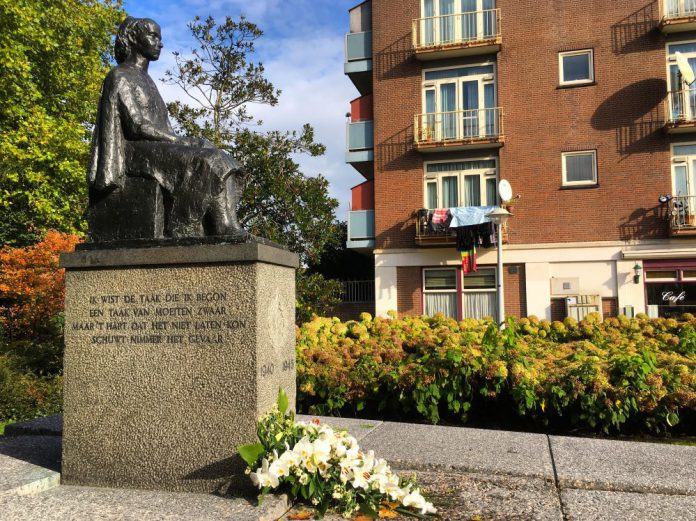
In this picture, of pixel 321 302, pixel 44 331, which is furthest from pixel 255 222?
pixel 44 331

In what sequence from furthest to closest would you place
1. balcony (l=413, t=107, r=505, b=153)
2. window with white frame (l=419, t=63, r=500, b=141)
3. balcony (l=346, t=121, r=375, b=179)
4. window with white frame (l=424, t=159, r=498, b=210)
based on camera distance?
balcony (l=346, t=121, r=375, b=179)
window with white frame (l=424, t=159, r=498, b=210)
window with white frame (l=419, t=63, r=500, b=141)
balcony (l=413, t=107, r=505, b=153)

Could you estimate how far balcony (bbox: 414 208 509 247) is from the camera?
2111 centimetres

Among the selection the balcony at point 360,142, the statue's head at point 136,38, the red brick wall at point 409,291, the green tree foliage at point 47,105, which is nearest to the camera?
the statue's head at point 136,38

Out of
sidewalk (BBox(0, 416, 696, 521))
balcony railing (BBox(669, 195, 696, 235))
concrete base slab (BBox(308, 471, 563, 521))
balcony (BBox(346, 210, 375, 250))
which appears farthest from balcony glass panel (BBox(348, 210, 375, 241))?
concrete base slab (BBox(308, 471, 563, 521))

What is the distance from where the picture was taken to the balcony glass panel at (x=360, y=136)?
23.2m

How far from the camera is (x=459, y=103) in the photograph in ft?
72.9

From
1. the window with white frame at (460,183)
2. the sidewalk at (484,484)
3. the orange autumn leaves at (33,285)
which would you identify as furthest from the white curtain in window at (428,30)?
the sidewalk at (484,484)

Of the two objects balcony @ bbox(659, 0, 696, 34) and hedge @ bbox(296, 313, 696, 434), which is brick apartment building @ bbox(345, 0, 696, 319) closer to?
balcony @ bbox(659, 0, 696, 34)

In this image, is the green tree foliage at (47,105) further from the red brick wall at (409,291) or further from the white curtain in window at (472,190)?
the white curtain in window at (472,190)

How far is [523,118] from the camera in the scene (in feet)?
70.7

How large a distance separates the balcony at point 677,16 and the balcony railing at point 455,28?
17.5 ft

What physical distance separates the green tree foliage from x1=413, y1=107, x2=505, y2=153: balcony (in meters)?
11.5

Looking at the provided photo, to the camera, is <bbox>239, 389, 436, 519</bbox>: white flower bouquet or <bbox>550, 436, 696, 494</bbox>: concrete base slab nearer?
<bbox>239, 389, 436, 519</bbox>: white flower bouquet

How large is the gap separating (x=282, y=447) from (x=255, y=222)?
15.5 m
